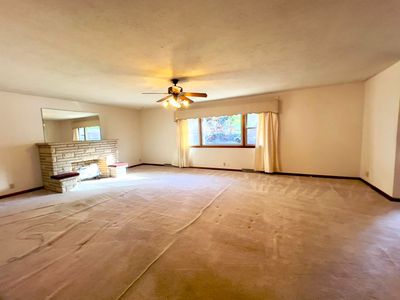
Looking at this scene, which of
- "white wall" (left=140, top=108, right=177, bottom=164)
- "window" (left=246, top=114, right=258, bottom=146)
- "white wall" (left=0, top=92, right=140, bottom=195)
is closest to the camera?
"white wall" (left=0, top=92, right=140, bottom=195)

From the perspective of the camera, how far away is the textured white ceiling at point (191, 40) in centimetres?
153

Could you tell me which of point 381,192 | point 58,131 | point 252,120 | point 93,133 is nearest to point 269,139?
point 252,120

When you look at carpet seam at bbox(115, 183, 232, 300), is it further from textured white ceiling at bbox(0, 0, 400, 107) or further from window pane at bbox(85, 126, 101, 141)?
window pane at bbox(85, 126, 101, 141)

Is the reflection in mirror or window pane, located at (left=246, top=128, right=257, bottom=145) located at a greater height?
the reflection in mirror

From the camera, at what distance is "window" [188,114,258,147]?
17.9ft

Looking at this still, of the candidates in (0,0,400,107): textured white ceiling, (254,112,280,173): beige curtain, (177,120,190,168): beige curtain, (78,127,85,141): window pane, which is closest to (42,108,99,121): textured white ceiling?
(78,127,85,141): window pane

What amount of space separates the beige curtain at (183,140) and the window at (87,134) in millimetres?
2506

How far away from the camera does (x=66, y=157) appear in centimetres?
462

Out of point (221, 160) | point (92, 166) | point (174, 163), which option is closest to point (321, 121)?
point (221, 160)

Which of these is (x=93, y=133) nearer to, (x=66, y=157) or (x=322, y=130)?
(x=66, y=157)

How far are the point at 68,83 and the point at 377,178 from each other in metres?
6.14

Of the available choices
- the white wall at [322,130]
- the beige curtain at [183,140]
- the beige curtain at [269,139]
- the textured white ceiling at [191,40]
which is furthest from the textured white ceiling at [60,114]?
the white wall at [322,130]

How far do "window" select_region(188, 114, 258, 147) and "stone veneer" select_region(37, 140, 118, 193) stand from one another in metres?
2.81

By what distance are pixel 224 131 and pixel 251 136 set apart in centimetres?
87
